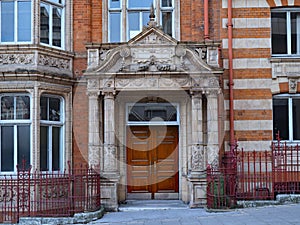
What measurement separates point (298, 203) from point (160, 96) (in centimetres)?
523

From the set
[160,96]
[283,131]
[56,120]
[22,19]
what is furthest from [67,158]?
[283,131]

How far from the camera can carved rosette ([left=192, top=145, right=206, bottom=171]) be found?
44.8 ft

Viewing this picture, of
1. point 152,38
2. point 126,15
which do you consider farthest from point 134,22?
point 152,38

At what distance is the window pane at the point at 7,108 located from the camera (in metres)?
14.1

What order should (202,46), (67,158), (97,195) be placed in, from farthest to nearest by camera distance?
(67,158) < (202,46) < (97,195)

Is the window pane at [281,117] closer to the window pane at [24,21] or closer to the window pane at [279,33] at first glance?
the window pane at [279,33]

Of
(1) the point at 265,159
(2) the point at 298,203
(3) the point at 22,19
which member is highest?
(3) the point at 22,19

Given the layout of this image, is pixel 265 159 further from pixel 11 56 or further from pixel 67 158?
pixel 11 56

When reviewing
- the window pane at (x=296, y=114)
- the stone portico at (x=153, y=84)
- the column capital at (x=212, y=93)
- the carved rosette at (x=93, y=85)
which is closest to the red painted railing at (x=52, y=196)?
the stone portico at (x=153, y=84)

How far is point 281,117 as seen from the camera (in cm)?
1530

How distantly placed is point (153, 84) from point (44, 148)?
388cm

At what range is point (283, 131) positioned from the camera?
1525 cm

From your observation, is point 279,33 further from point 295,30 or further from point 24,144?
point 24,144

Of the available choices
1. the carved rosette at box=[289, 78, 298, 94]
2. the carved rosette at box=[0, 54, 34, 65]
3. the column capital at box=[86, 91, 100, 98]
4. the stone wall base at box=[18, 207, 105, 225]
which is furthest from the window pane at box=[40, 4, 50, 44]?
the carved rosette at box=[289, 78, 298, 94]
